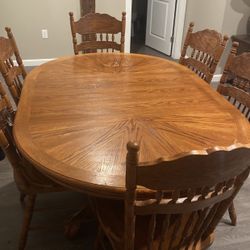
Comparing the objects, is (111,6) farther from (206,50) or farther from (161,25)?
(206,50)

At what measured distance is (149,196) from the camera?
960 mm

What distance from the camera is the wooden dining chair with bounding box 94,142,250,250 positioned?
2.37ft

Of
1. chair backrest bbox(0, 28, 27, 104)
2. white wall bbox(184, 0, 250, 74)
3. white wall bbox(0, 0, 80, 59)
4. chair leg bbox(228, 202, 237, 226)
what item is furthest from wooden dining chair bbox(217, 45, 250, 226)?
white wall bbox(0, 0, 80, 59)

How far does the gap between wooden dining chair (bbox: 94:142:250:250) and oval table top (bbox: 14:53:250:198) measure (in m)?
0.13

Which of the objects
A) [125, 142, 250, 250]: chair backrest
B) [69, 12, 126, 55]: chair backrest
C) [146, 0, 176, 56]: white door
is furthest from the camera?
[146, 0, 176, 56]: white door

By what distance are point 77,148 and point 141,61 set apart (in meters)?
1.12

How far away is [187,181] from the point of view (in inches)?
29.8

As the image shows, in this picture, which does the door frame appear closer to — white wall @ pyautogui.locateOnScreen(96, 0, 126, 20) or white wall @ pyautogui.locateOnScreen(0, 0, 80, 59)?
white wall @ pyautogui.locateOnScreen(96, 0, 126, 20)

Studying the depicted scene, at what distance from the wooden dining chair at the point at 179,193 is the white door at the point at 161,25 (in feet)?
11.8

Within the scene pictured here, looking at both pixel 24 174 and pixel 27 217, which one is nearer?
pixel 24 174

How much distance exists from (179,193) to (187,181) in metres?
0.08

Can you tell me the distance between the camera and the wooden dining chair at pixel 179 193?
0.72 meters

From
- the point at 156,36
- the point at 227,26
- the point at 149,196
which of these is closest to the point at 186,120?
the point at 149,196

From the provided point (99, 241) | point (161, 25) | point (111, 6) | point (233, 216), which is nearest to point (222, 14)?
point (161, 25)
